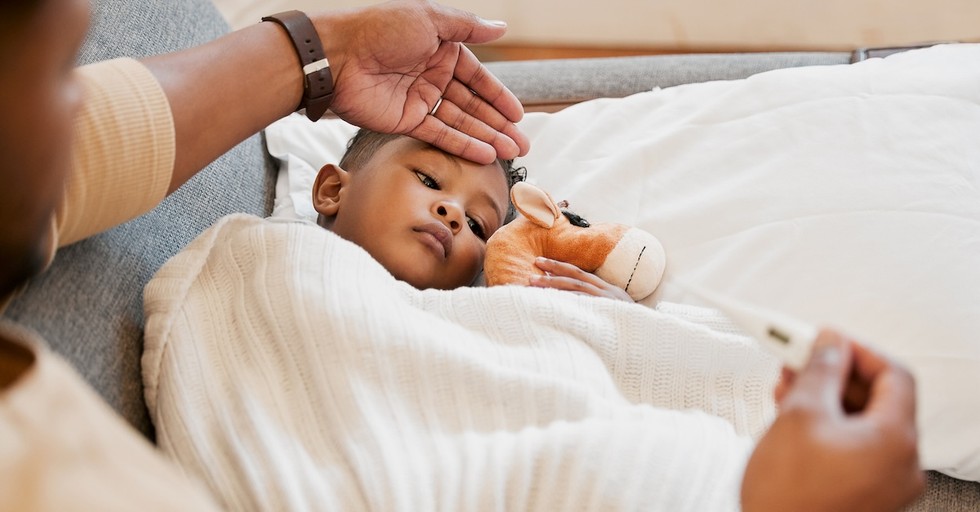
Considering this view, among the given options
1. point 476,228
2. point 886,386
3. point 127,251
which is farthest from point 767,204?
point 127,251

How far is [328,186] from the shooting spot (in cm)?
149

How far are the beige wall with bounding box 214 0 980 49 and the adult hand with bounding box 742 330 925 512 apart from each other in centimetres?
191

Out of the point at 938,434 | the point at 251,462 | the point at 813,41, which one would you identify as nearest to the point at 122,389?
the point at 251,462

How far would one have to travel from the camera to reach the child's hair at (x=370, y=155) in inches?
58.7

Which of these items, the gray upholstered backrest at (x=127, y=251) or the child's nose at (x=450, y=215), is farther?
the child's nose at (x=450, y=215)

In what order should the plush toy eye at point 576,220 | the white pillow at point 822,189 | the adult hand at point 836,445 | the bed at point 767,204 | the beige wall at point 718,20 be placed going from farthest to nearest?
the beige wall at point 718,20 → the plush toy eye at point 576,220 → the white pillow at point 822,189 → the bed at point 767,204 → the adult hand at point 836,445

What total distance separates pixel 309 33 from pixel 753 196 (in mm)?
706

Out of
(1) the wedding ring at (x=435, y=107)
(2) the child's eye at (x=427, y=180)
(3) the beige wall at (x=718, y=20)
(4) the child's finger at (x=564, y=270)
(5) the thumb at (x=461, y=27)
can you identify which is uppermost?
(5) the thumb at (x=461, y=27)

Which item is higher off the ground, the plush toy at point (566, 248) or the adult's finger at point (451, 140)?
the adult's finger at point (451, 140)

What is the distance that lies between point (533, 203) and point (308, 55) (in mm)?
394

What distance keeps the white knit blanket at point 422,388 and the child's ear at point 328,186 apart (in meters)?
0.27

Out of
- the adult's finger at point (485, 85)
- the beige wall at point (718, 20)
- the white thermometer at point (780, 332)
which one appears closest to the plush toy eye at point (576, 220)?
the adult's finger at point (485, 85)

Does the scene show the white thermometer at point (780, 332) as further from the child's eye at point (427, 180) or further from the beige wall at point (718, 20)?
the beige wall at point (718, 20)

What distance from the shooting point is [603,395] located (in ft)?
3.48
